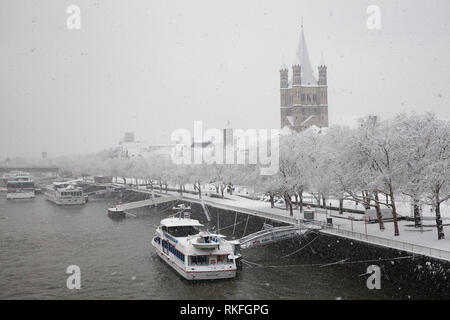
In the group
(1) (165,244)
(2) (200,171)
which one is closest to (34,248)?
(1) (165,244)

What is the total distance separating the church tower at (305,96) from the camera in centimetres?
15950

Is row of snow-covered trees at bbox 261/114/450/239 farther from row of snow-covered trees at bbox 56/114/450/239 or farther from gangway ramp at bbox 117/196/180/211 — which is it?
gangway ramp at bbox 117/196/180/211

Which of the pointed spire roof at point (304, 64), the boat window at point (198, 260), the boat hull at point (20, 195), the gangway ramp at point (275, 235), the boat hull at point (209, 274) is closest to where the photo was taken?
the boat hull at point (209, 274)

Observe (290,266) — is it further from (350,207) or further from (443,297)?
(350,207)

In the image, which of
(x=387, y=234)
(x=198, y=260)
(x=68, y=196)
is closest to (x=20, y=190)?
(x=68, y=196)

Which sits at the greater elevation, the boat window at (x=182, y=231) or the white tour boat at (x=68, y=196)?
the boat window at (x=182, y=231)

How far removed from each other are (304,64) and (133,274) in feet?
440

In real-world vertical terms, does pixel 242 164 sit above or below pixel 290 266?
above

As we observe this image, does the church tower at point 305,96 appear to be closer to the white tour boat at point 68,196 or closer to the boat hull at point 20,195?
the white tour boat at point 68,196

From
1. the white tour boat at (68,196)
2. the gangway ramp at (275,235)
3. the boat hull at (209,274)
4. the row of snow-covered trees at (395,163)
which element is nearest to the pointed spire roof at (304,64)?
the white tour boat at (68,196)

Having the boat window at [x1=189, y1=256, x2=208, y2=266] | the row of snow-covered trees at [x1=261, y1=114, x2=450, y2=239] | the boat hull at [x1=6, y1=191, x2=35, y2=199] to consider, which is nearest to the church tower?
the boat hull at [x1=6, y1=191, x2=35, y2=199]

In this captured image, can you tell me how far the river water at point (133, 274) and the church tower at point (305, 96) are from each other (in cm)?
10567
